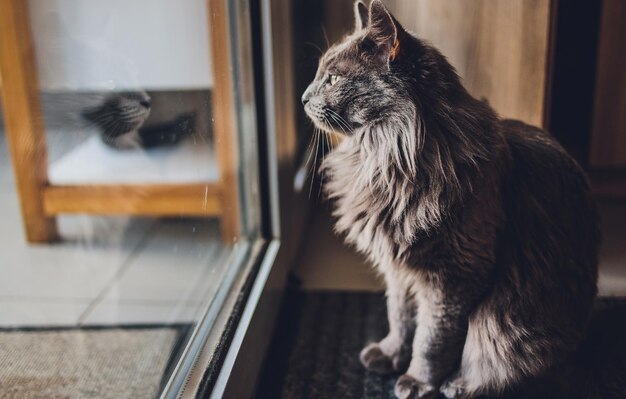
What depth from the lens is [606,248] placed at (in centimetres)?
187

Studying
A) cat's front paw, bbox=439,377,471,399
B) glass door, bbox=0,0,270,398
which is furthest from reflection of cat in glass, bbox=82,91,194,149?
cat's front paw, bbox=439,377,471,399

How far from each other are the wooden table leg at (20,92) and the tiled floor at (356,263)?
0.78m

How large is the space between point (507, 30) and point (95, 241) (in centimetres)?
121

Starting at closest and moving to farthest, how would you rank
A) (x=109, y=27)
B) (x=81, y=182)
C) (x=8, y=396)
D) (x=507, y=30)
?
1. (x=8, y=396)
2. (x=109, y=27)
3. (x=507, y=30)
4. (x=81, y=182)

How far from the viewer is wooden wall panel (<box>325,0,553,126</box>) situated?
158 centimetres

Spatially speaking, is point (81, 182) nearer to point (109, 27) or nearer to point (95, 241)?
point (95, 241)

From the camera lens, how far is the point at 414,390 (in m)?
1.37

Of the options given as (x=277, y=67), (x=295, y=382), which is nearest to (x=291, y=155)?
(x=277, y=67)

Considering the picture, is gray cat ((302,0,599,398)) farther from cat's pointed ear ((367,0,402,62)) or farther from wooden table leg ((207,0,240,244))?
wooden table leg ((207,0,240,244))

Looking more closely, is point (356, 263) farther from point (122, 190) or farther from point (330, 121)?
point (330, 121)

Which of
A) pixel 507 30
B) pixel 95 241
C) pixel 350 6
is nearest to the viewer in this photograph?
pixel 507 30

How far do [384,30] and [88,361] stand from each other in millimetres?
936

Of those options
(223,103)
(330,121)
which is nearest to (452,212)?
(330,121)

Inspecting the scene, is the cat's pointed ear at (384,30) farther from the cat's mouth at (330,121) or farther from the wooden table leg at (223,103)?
the wooden table leg at (223,103)
